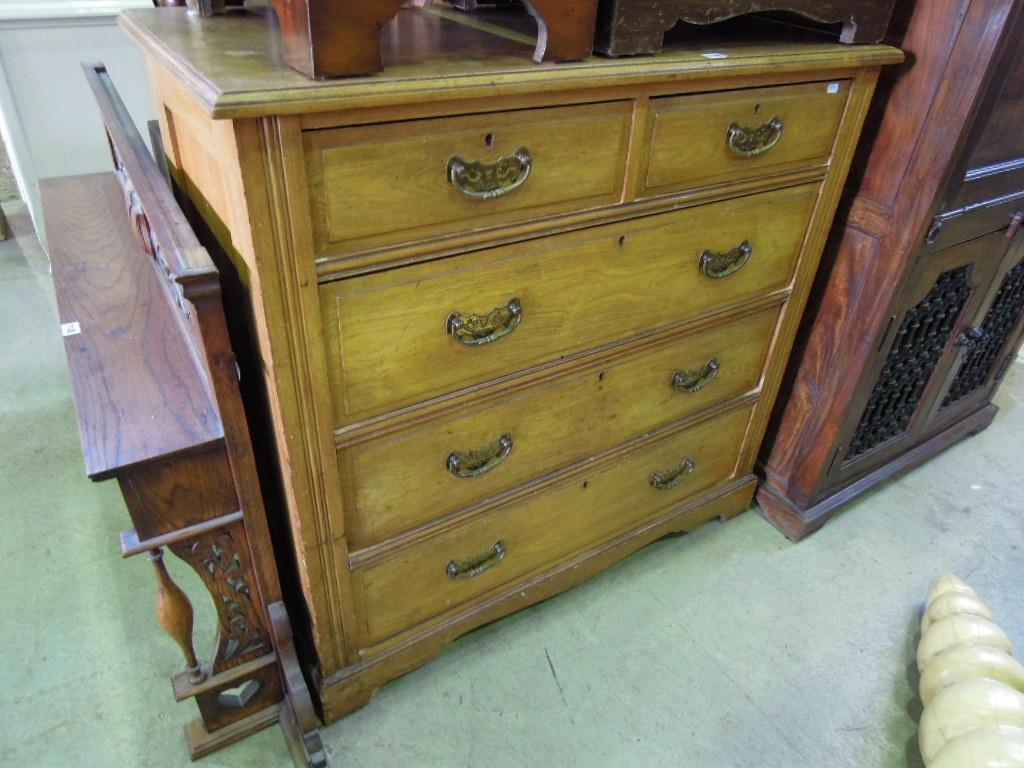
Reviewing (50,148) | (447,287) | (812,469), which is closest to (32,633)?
(447,287)

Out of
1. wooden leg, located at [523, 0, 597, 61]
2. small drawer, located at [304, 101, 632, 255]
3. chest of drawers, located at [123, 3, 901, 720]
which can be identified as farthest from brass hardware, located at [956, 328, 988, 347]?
wooden leg, located at [523, 0, 597, 61]

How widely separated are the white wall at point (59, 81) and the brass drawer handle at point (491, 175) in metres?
1.64

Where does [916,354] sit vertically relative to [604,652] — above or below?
above

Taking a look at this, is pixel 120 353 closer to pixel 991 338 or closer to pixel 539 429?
pixel 539 429

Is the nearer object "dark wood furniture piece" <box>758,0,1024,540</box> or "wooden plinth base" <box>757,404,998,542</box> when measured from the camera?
"dark wood furniture piece" <box>758,0,1024,540</box>

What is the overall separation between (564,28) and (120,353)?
765 millimetres

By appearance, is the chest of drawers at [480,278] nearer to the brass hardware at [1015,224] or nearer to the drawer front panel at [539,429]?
the drawer front panel at [539,429]

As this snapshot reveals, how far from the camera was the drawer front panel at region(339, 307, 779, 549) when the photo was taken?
1001 millimetres

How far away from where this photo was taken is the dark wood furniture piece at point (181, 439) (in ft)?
2.77

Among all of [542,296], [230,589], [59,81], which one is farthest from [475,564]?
[59,81]

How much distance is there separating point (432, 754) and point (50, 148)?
77.5 inches

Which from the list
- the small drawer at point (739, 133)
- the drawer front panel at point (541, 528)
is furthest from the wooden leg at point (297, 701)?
the small drawer at point (739, 133)

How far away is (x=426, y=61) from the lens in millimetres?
798

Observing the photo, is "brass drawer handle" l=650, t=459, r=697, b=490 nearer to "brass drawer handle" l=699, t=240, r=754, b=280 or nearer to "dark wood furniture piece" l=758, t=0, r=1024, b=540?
"dark wood furniture piece" l=758, t=0, r=1024, b=540
